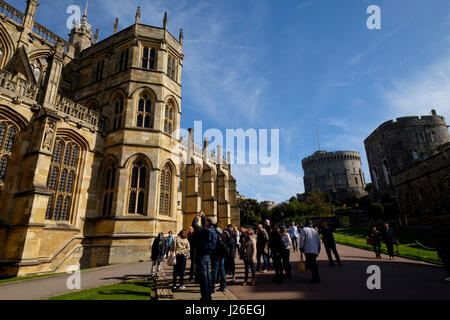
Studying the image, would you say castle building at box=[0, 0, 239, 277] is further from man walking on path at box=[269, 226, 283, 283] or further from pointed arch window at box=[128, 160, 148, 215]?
man walking on path at box=[269, 226, 283, 283]

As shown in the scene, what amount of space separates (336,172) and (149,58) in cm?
7730

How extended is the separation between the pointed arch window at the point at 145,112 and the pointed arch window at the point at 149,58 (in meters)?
2.63

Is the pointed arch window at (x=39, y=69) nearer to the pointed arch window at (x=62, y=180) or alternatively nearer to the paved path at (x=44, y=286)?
the pointed arch window at (x=62, y=180)

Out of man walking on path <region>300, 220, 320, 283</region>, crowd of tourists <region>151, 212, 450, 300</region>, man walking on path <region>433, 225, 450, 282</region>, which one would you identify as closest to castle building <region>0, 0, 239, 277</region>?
crowd of tourists <region>151, 212, 450, 300</region>

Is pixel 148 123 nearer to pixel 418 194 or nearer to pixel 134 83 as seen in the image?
pixel 134 83

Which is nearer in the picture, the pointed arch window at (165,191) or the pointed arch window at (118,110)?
the pointed arch window at (165,191)

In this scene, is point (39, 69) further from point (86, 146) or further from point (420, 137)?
point (420, 137)

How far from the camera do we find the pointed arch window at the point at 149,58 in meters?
17.8

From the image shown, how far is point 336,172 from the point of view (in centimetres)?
7969

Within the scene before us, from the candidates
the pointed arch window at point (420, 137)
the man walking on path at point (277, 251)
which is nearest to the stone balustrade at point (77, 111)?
the man walking on path at point (277, 251)

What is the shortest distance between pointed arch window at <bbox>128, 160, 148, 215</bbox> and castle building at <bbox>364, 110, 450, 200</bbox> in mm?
43313

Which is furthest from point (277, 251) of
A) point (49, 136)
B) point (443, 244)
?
point (49, 136)

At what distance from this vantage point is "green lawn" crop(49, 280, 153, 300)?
5867 mm
